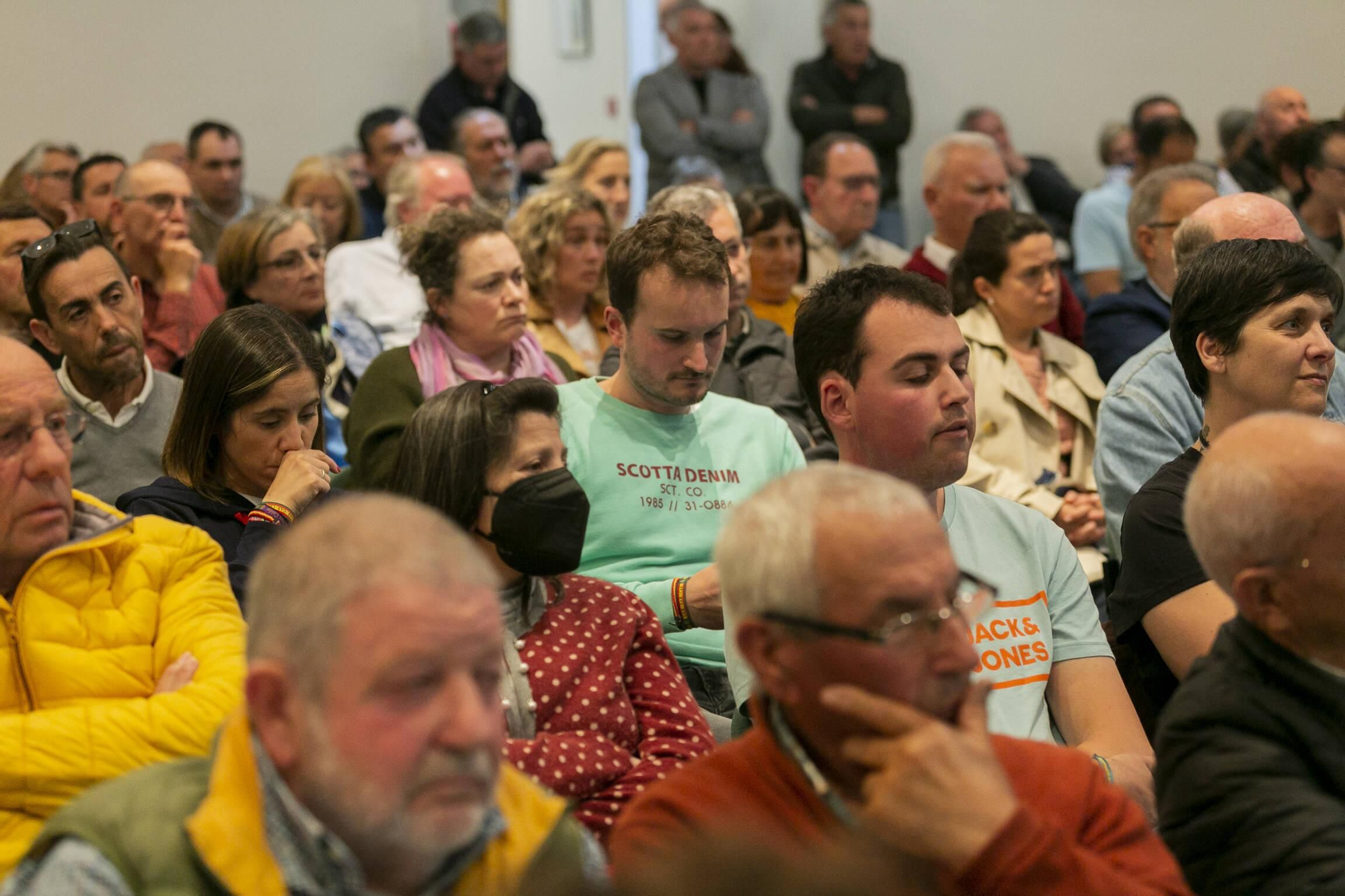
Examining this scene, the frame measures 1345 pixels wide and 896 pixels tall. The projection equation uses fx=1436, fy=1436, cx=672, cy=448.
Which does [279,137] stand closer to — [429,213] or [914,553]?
[429,213]

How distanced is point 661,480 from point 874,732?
153 centimetres

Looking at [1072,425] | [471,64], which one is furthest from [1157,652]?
[471,64]

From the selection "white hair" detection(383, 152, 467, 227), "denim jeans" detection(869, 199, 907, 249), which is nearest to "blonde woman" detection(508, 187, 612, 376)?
"white hair" detection(383, 152, 467, 227)

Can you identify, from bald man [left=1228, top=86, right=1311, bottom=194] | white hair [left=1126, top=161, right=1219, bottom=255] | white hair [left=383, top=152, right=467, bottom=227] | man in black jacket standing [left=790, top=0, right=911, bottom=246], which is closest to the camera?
white hair [left=1126, top=161, right=1219, bottom=255]

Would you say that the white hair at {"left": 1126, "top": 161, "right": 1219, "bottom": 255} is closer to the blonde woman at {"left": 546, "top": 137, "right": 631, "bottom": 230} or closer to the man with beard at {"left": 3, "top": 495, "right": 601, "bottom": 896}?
the blonde woman at {"left": 546, "top": 137, "right": 631, "bottom": 230}

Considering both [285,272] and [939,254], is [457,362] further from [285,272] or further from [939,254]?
[939,254]

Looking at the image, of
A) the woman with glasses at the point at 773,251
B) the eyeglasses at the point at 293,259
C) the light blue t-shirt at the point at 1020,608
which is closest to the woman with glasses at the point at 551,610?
the light blue t-shirt at the point at 1020,608

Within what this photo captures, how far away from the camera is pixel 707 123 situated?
24.2 feet

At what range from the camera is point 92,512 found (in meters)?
2.07

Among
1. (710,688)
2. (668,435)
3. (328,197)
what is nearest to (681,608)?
(710,688)

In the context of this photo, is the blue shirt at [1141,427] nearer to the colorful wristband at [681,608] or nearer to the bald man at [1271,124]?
the colorful wristband at [681,608]

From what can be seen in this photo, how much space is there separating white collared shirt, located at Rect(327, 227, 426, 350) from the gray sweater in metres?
1.33

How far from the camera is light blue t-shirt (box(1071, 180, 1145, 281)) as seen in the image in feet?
21.0

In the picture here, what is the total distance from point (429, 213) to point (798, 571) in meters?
2.67
